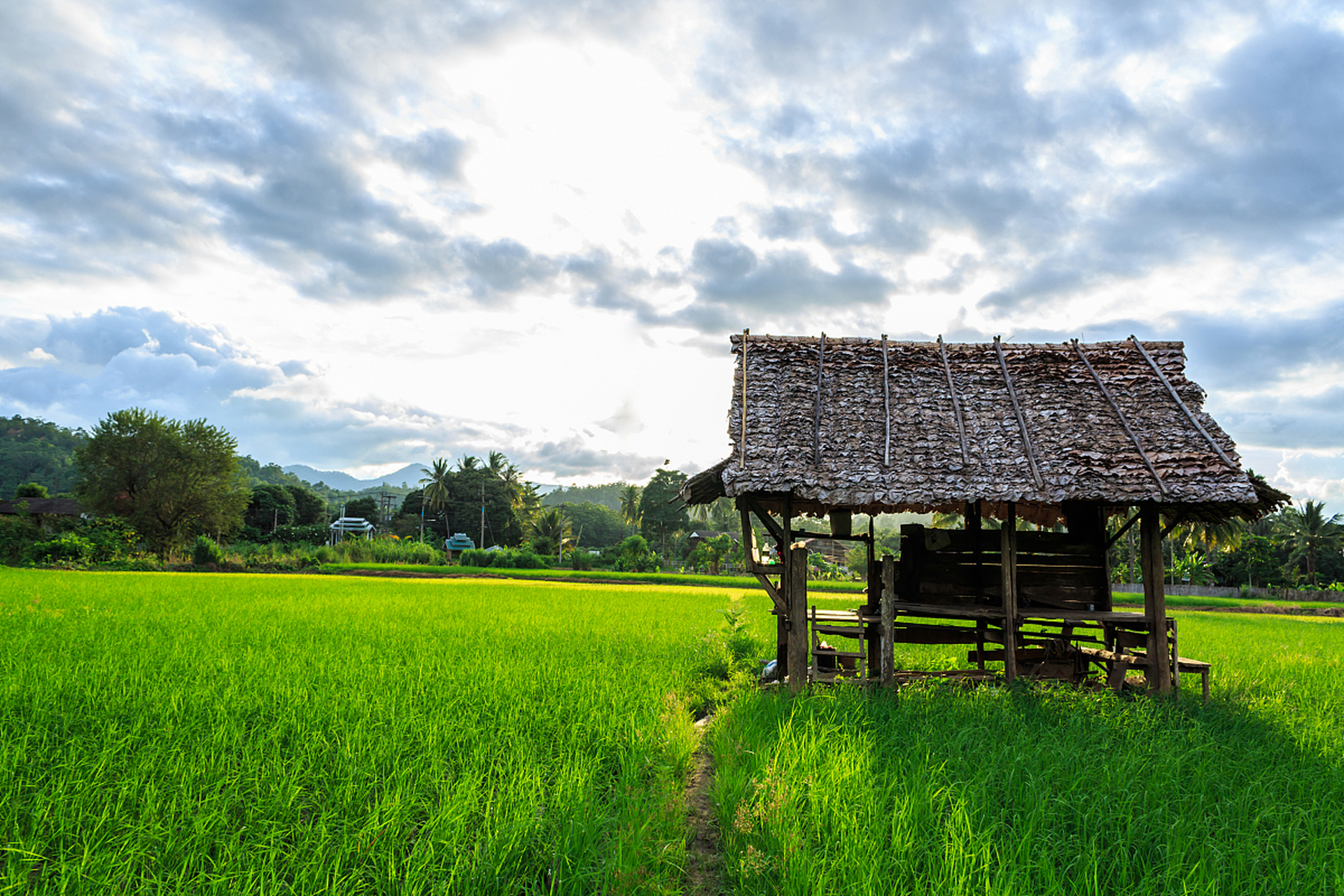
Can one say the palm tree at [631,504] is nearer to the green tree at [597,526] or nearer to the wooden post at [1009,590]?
the green tree at [597,526]

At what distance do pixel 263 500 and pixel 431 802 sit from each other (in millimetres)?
49142

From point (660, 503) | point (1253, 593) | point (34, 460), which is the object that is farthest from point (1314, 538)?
point (34, 460)

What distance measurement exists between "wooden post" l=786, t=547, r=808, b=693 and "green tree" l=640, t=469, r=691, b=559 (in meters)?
36.6

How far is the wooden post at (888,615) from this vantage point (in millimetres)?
7195

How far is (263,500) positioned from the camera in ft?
147

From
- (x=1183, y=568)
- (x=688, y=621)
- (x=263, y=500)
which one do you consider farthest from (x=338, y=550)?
(x=1183, y=568)

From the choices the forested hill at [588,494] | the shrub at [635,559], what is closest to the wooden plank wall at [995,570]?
the shrub at [635,559]

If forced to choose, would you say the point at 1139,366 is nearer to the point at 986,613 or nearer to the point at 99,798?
the point at 986,613

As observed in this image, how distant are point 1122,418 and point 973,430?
1.79 metres

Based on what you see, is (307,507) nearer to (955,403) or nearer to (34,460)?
(34,460)

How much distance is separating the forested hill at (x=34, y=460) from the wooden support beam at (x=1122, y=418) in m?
70.0

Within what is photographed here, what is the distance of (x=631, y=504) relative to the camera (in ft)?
158

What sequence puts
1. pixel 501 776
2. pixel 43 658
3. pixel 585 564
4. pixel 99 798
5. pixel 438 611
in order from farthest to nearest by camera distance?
pixel 585 564 → pixel 438 611 → pixel 43 658 → pixel 501 776 → pixel 99 798

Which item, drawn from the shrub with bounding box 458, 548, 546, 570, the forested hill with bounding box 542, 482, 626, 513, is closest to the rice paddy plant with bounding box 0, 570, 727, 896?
the shrub with bounding box 458, 548, 546, 570
